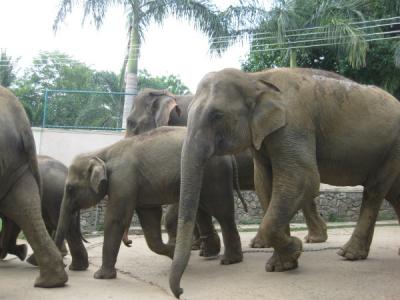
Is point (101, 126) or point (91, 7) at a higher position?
point (91, 7)

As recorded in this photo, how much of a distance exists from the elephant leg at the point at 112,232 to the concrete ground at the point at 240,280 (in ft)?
0.42

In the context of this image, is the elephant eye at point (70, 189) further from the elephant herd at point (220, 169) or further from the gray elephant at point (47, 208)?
the gray elephant at point (47, 208)

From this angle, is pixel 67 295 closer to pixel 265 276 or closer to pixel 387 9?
pixel 265 276

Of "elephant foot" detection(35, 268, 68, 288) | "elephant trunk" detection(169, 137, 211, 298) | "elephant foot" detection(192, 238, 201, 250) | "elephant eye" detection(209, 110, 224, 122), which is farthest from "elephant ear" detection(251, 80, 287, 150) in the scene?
"elephant foot" detection(192, 238, 201, 250)

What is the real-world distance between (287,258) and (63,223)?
222 cm

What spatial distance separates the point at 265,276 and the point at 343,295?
0.83 meters

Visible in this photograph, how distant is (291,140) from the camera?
539 centimetres

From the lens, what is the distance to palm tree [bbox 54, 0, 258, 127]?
19484mm

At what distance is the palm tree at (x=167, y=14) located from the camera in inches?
767

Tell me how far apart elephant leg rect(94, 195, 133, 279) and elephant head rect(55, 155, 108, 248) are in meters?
0.22

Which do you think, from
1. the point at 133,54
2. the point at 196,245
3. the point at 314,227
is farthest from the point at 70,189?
the point at 133,54

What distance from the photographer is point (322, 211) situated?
41.9 feet

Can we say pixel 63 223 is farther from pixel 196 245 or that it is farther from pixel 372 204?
pixel 372 204

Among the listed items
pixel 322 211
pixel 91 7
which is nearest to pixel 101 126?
pixel 91 7
